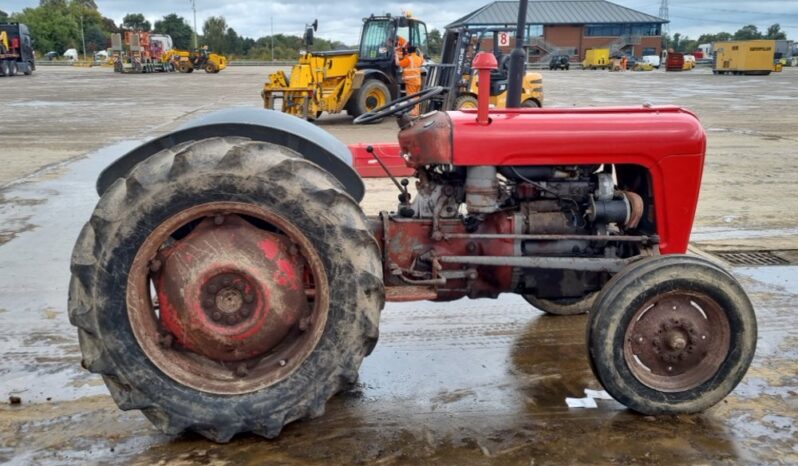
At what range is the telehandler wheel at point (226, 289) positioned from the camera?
9.36ft

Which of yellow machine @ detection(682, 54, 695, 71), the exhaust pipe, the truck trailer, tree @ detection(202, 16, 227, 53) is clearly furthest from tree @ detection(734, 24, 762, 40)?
the exhaust pipe

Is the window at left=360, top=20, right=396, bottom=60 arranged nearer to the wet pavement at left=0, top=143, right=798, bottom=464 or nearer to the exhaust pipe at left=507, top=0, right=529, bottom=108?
the wet pavement at left=0, top=143, right=798, bottom=464

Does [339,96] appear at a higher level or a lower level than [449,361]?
higher

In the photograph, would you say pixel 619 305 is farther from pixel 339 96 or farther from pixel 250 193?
pixel 339 96

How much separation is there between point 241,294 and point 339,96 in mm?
14031

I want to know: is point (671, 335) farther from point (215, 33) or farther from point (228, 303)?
point (215, 33)

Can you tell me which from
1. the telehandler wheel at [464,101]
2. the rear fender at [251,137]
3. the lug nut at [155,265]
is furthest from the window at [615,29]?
the lug nut at [155,265]

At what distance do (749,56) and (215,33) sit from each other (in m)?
55.9

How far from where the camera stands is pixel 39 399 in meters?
3.60

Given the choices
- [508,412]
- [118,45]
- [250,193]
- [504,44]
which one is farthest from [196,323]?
[118,45]

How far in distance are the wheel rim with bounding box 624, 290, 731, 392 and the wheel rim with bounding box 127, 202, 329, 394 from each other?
59.6 inches

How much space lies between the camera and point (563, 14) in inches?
3081

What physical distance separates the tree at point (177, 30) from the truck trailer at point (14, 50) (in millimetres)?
34732

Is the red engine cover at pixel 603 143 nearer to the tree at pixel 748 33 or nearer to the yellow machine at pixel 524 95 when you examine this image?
the yellow machine at pixel 524 95
